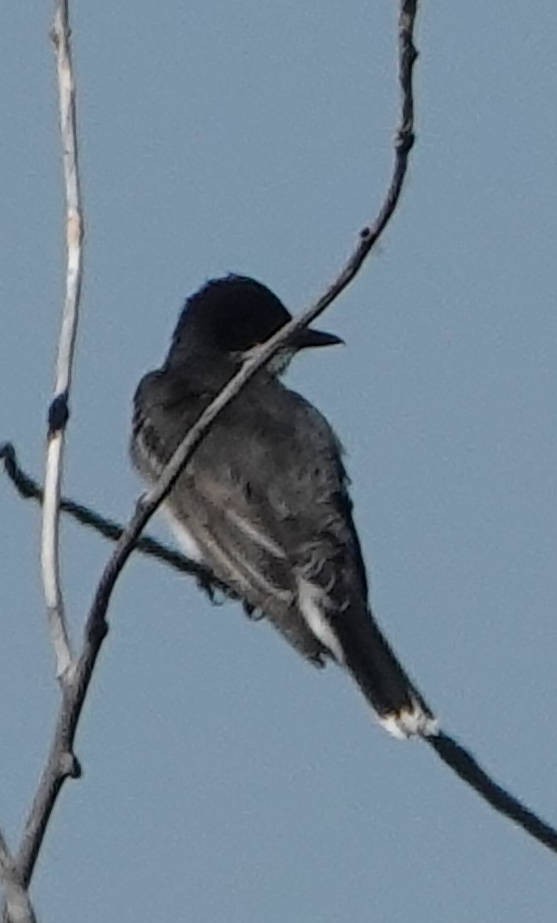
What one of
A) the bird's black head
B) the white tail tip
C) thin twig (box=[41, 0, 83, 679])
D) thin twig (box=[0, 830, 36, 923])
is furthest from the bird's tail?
the bird's black head

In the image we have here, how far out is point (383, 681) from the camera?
7473mm

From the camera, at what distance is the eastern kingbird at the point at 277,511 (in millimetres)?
7898

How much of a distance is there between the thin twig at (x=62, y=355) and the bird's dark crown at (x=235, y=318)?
5662 millimetres

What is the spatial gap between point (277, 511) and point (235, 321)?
2078 millimetres

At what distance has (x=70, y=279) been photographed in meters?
4.84

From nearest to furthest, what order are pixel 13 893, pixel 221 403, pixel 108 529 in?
1. pixel 13 893
2. pixel 221 403
3. pixel 108 529

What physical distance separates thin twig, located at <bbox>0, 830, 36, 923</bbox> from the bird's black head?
6.80 m

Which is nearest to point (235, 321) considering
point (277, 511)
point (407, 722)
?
point (277, 511)

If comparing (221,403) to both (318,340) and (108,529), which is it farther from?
(318,340)

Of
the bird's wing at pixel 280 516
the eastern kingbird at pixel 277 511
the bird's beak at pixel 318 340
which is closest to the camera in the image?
the eastern kingbird at pixel 277 511

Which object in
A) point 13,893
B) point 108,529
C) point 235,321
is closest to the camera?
point 13,893

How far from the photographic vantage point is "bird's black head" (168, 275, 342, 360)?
35.3 feet

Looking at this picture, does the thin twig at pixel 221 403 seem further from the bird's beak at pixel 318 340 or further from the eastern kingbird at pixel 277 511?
the bird's beak at pixel 318 340

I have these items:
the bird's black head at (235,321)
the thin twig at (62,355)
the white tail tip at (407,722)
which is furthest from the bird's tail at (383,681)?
the bird's black head at (235,321)
